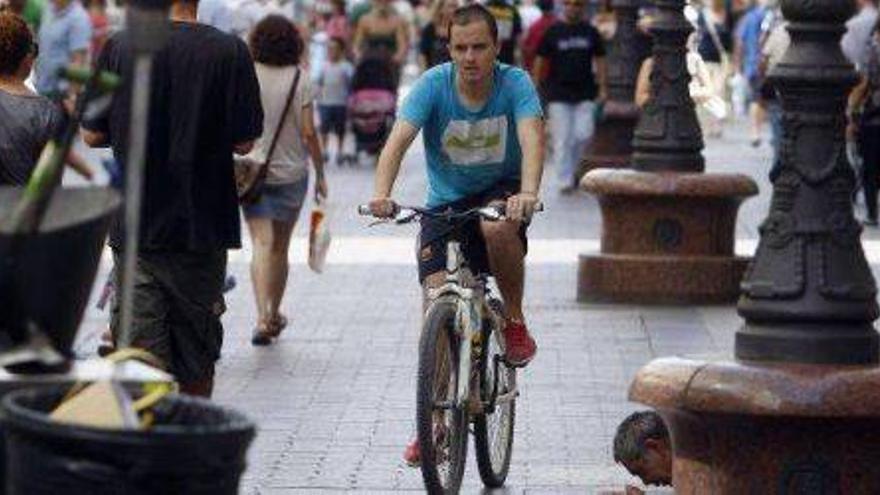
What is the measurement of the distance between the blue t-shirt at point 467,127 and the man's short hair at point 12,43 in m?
1.25

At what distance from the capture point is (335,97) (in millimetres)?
29703

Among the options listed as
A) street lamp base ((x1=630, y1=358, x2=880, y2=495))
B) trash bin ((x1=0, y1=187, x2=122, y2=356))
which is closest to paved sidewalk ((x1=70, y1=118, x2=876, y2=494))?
street lamp base ((x1=630, y1=358, x2=880, y2=495))

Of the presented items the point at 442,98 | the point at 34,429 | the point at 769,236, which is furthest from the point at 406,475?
the point at 34,429

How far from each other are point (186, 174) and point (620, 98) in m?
16.2

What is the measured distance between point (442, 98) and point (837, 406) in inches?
89.7

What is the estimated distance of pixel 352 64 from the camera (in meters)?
30.8

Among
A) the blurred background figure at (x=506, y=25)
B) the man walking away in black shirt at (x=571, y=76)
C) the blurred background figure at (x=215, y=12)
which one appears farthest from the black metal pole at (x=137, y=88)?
the blurred background figure at (x=506, y=25)

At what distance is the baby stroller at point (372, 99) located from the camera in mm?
28922

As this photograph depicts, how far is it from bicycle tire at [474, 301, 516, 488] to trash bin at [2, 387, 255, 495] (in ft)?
13.2

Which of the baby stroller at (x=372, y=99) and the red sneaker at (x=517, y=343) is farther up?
the red sneaker at (x=517, y=343)

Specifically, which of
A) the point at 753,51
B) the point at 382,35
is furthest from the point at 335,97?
the point at 753,51

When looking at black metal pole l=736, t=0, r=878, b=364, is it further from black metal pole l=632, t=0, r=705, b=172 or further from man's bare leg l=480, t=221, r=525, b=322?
black metal pole l=632, t=0, r=705, b=172

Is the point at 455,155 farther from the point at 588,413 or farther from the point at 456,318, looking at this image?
the point at 588,413

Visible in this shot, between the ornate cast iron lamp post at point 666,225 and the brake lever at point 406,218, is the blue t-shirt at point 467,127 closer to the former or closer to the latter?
the brake lever at point 406,218
